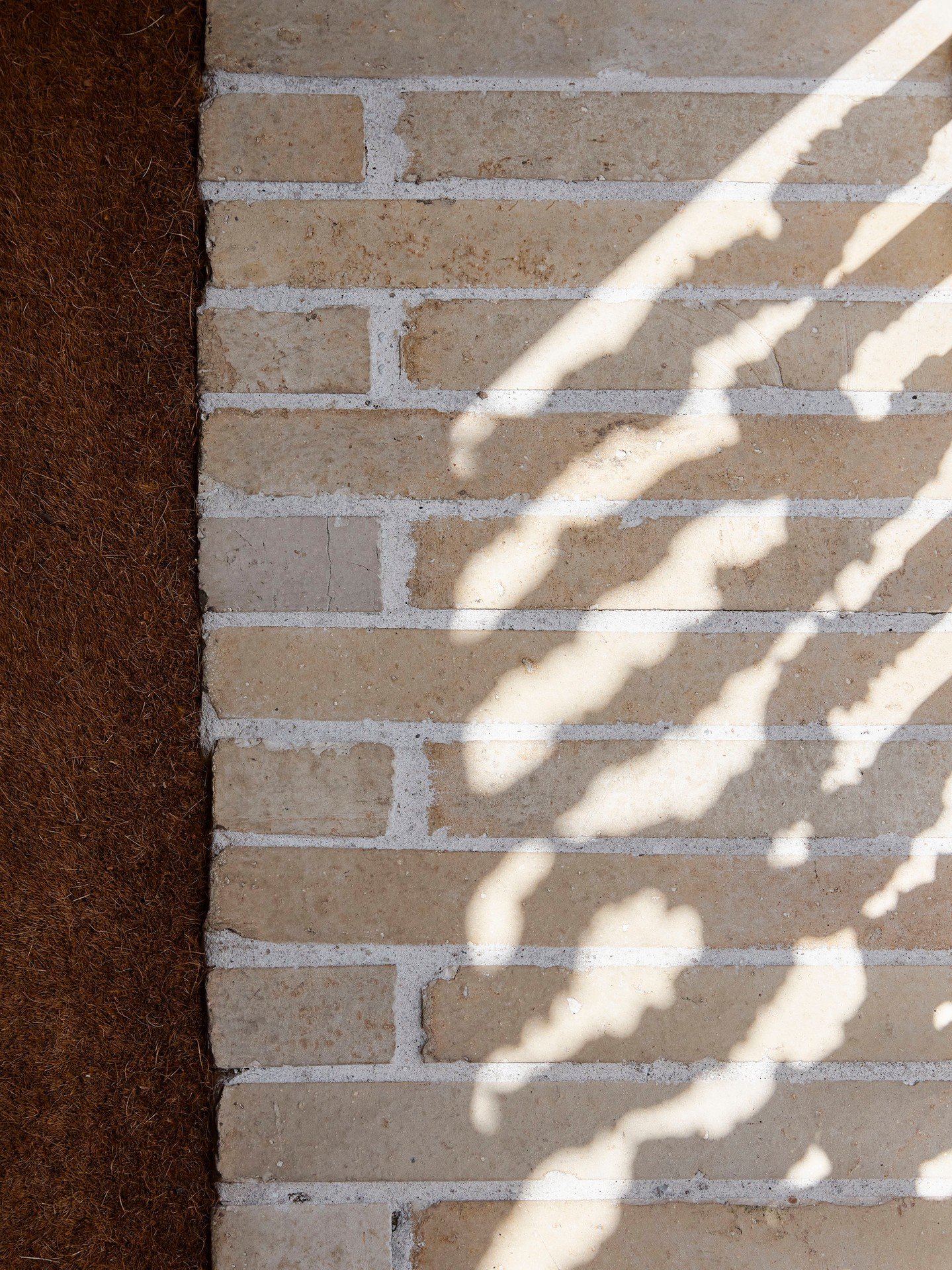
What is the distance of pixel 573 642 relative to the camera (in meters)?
0.83

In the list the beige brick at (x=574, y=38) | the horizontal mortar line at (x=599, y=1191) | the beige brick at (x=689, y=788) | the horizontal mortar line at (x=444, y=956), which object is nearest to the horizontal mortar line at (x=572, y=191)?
the beige brick at (x=574, y=38)

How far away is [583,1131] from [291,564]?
619 mm

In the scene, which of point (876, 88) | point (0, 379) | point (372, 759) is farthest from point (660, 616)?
point (0, 379)

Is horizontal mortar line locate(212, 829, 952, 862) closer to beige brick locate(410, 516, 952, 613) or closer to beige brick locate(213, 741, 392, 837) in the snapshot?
beige brick locate(213, 741, 392, 837)

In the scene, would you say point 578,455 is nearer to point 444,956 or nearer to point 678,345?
point 678,345

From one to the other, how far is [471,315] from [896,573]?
0.49m

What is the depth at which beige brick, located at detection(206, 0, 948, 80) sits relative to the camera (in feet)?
2.71

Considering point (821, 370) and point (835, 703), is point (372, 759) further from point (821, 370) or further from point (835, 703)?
point (821, 370)

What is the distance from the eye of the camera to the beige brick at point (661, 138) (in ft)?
2.72

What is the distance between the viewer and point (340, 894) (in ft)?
2.70

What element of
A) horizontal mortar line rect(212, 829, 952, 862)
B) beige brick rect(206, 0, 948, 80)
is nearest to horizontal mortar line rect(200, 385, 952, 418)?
beige brick rect(206, 0, 948, 80)

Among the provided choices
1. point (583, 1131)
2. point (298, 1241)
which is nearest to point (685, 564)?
point (583, 1131)

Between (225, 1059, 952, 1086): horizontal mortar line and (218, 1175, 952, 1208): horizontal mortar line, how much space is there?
0.10 m

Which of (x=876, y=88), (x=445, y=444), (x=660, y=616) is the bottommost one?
(x=660, y=616)
